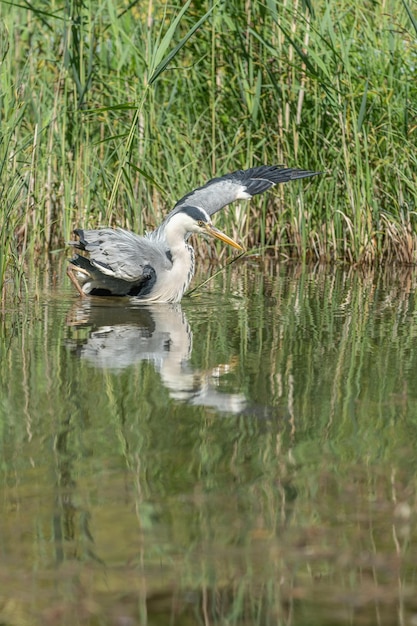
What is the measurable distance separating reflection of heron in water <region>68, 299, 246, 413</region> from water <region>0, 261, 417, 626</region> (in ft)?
0.06

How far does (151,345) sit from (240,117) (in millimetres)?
3377

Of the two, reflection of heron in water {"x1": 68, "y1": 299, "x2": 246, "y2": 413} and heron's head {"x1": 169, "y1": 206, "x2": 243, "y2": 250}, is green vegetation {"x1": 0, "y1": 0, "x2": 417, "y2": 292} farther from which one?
reflection of heron in water {"x1": 68, "y1": 299, "x2": 246, "y2": 413}

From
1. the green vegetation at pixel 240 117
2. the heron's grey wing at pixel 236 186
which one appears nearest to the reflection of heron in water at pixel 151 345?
the heron's grey wing at pixel 236 186

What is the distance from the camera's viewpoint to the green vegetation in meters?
8.17

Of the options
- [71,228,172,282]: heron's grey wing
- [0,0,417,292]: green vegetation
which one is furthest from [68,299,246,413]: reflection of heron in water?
[0,0,417,292]: green vegetation

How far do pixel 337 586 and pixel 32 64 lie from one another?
20.6 ft

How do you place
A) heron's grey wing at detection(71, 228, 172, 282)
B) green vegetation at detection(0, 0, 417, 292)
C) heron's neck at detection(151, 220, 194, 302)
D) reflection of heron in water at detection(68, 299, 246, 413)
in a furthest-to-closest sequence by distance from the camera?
green vegetation at detection(0, 0, 417, 292) → heron's neck at detection(151, 220, 194, 302) → heron's grey wing at detection(71, 228, 172, 282) → reflection of heron in water at detection(68, 299, 246, 413)

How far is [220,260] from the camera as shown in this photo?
8922mm

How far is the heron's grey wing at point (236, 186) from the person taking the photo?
7699mm

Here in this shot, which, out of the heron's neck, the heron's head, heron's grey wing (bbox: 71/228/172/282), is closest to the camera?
heron's grey wing (bbox: 71/228/172/282)

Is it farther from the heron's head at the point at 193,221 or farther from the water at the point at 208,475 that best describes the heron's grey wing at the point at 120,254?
the water at the point at 208,475

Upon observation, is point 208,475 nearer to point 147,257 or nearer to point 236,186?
point 147,257

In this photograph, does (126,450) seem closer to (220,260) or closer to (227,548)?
(227,548)

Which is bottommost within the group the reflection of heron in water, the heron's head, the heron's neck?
the reflection of heron in water
